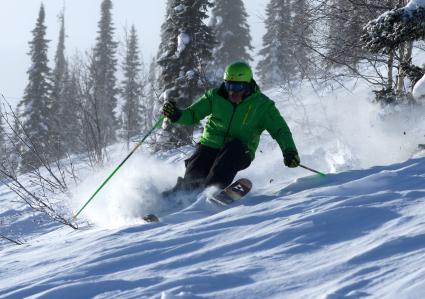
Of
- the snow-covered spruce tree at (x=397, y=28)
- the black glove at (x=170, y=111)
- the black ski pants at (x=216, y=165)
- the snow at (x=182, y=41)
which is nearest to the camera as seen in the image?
the snow-covered spruce tree at (x=397, y=28)

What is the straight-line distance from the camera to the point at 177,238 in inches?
157

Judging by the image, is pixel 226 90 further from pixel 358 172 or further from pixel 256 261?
pixel 256 261

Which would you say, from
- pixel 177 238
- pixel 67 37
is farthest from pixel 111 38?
pixel 177 238

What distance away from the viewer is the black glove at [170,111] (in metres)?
6.29

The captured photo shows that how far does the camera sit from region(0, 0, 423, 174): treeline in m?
10.3

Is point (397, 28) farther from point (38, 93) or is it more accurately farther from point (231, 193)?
point (38, 93)

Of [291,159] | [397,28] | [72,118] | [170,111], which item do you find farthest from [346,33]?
[72,118]

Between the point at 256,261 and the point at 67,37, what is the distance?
56.5 meters

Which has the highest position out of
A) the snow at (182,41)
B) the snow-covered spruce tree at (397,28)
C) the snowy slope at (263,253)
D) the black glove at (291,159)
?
the snow at (182,41)

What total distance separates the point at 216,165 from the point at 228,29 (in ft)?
107

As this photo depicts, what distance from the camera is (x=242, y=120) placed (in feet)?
20.1

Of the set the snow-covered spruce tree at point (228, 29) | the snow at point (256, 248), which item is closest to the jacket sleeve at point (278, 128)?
the snow at point (256, 248)

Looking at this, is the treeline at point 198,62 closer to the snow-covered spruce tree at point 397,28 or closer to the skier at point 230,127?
the snow-covered spruce tree at point 397,28

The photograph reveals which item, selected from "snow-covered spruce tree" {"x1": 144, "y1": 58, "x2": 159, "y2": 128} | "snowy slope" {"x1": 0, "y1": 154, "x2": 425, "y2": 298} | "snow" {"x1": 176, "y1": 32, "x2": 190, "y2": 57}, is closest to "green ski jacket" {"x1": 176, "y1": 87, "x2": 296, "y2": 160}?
"snowy slope" {"x1": 0, "y1": 154, "x2": 425, "y2": 298}
